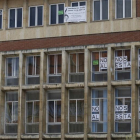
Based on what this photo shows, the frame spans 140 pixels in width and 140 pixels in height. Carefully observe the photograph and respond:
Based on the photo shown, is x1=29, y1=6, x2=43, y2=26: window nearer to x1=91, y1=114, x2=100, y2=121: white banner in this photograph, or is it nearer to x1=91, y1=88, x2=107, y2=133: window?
x1=91, y1=88, x2=107, y2=133: window

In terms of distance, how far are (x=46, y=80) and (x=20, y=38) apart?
3.97 metres

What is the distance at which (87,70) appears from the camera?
49344 millimetres

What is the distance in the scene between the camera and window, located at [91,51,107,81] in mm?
49344

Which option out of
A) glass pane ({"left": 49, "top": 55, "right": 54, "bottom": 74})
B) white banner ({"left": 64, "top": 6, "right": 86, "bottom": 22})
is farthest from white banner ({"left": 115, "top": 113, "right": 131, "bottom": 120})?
white banner ({"left": 64, "top": 6, "right": 86, "bottom": 22})

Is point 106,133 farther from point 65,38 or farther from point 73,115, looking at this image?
point 65,38

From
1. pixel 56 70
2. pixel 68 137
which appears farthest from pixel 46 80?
pixel 68 137

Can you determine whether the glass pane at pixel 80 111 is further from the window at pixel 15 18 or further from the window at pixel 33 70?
the window at pixel 15 18

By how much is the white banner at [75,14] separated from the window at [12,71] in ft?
18.3

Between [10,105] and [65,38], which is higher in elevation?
[65,38]

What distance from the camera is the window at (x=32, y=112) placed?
51156 millimetres

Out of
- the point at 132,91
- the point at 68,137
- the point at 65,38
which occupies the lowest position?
the point at 68,137

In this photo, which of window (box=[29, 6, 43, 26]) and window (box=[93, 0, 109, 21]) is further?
window (box=[29, 6, 43, 26])

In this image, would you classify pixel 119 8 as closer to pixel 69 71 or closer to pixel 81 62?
pixel 81 62

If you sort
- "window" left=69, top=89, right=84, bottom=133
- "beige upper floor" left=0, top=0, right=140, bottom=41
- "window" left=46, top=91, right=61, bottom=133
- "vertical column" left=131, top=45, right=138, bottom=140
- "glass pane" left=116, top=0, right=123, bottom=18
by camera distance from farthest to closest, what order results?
"window" left=46, top=91, right=61, bottom=133 < "window" left=69, top=89, right=84, bottom=133 < "glass pane" left=116, top=0, right=123, bottom=18 < "beige upper floor" left=0, top=0, right=140, bottom=41 < "vertical column" left=131, top=45, right=138, bottom=140
